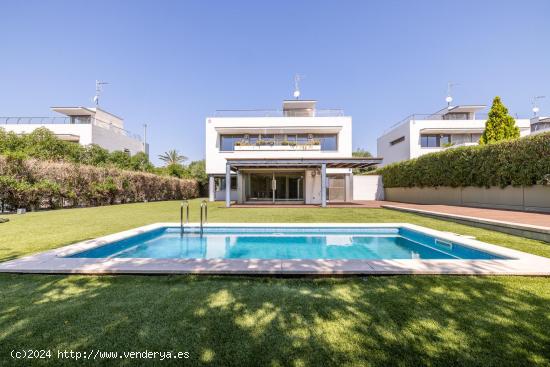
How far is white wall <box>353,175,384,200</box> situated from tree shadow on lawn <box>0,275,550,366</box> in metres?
23.5

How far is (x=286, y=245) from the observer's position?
7.60 meters

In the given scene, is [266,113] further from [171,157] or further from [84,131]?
[171,157]

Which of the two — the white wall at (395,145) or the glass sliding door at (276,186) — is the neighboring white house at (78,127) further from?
the white wall at (395,145)

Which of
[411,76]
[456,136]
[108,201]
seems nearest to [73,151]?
[108,201]

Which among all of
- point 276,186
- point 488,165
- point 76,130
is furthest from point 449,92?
point 76,130

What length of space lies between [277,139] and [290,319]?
22.9m

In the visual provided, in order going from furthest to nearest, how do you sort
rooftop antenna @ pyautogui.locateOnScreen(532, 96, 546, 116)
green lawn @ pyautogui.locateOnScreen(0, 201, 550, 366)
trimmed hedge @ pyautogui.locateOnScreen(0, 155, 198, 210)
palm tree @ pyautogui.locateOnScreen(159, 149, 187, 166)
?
1. palm tree @ pyautogui.locateOnScreen(159, 149, 187, 166)
2. rooftop antenna @ pyautogui.locateOnScreen(532, 96, 546, 116)
3. trimmed hedge @ pyautogui.locateOnScreen(0, 155, 198, 210)
4. green lawn @ pyautogui.locateOnScreen(0, 201, 550, 366)

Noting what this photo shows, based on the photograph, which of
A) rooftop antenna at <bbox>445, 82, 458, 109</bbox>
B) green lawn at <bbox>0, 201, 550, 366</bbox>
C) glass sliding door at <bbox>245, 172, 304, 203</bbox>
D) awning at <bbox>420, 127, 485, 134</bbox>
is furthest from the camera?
rooftop antenna at <bbox>445, 82, 458, 109</bbox>

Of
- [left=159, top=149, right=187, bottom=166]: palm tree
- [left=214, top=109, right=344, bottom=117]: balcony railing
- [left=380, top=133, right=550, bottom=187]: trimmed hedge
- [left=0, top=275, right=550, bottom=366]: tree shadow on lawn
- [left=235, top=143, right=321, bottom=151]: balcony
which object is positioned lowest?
[left=0, top=275, right=550, bottom=366]: tree shadow on lawn

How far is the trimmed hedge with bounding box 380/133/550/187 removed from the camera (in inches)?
449

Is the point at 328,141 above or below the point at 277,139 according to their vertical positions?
below

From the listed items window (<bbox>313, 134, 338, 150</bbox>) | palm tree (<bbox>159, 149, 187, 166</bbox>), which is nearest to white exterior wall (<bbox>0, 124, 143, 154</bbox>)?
palm tree (<bbox>159, 149, 187, 166</bbox>)

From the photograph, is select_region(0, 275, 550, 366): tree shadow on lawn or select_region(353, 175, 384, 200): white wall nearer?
select_region(0, 275, 550, 366): tree shadow on lawn

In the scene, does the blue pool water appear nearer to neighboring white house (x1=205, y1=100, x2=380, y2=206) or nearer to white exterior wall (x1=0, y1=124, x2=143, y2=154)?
neighboring white house (x1=205, y1=100, x2=380, y2=206)
